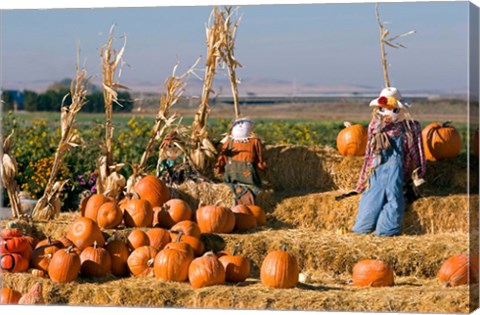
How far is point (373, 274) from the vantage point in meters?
7.80

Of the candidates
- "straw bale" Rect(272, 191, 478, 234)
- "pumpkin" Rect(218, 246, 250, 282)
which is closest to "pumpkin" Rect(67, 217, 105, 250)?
"pumpkin" Rect(218, 246, 250, 282)

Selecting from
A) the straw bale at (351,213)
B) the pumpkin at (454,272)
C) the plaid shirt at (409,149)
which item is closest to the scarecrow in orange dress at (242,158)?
the straw bale at (351,213)

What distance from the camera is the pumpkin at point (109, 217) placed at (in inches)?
341

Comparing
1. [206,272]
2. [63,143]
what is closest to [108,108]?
[63,143]

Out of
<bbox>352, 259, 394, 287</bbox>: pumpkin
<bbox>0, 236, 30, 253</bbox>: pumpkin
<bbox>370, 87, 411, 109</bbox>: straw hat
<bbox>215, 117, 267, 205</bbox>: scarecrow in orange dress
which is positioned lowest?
<bbox>352, 259, 394, 287</bbox>: pumpkin

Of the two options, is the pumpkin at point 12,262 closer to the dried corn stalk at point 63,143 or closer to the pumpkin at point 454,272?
the dried corn stalk at point 63,143

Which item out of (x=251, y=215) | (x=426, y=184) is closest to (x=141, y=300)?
(x=251, y=215)

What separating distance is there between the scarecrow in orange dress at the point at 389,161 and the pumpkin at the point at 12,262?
309 cm

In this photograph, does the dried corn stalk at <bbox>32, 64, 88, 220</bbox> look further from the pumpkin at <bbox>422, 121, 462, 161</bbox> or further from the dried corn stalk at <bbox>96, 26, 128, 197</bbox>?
the pumpkin at <bbox>422, 121, 462, 161</bbox>

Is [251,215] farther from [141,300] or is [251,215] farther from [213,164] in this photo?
[141,300]

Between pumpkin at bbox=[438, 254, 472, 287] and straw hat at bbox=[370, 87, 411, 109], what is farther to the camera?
straw hat at bbox=[370, 87, 411, 109]

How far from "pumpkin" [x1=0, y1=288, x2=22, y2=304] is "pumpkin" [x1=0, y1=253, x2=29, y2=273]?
360 millimetres

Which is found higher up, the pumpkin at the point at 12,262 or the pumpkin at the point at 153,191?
the pumpkin at the point at 153,191

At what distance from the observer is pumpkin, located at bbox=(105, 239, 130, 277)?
8.18 meters
